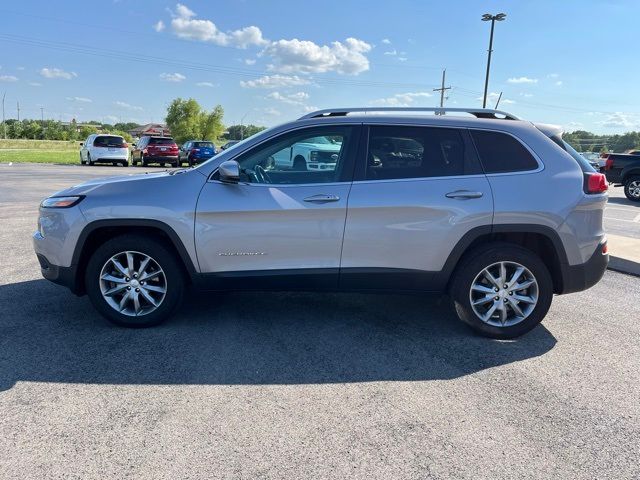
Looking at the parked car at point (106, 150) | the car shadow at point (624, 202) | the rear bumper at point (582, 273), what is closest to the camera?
the rear bumper at point (582, 273)

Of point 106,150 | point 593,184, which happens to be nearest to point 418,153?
point 593,184

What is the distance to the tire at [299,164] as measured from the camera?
164 inches

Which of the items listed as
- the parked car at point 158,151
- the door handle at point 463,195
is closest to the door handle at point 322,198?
the door handle at point 463,195

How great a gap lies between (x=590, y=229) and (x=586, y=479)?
2229 mm

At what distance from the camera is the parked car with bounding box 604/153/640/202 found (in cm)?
1566

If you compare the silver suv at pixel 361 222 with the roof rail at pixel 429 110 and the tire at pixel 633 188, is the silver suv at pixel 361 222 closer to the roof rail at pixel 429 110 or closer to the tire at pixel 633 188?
the roof rail at pixel 429 110

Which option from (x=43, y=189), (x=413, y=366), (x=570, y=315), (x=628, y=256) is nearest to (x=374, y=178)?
(x=413, y=366)

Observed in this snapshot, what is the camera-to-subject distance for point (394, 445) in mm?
2688

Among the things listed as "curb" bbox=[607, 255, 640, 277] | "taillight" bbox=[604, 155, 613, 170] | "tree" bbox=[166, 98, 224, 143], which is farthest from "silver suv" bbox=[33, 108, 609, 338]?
"tree" bbox=[166, 98, 224, 143]

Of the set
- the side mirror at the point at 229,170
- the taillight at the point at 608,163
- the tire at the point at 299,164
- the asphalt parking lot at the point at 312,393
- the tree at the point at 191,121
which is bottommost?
the asphalt parking lot at the point at 312,393

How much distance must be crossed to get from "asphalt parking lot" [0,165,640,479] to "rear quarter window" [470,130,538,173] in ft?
4.68

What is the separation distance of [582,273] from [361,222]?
1865 millimetres

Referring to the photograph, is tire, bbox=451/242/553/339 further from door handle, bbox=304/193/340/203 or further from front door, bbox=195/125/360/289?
door handle, bbox=304/193/340/203

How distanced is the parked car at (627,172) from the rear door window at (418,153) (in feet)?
47.3
